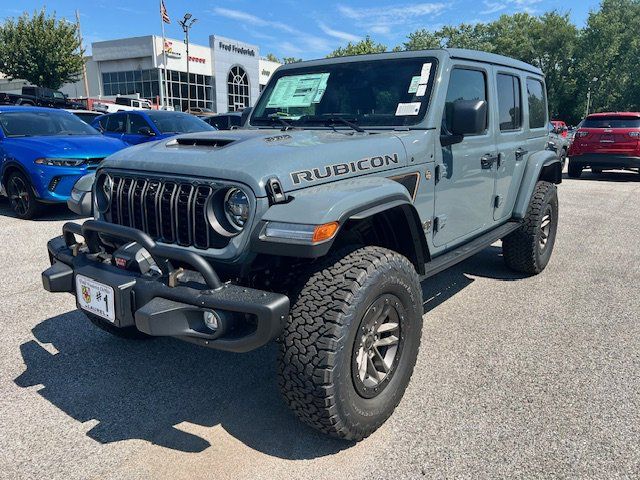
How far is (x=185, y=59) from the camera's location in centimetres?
4166

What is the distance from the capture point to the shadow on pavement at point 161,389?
8.42 ft

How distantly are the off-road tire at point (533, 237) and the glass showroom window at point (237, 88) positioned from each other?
141 ft

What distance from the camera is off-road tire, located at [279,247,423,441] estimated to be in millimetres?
2191

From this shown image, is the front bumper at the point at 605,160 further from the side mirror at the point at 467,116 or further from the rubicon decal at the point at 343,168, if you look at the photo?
the rubicon decal at the point at 343,168

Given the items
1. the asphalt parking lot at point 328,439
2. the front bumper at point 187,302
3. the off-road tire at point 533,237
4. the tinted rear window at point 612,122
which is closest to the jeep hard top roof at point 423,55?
the off-road tire at point 533,237

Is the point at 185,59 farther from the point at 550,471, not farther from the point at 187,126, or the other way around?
the point at 550,471

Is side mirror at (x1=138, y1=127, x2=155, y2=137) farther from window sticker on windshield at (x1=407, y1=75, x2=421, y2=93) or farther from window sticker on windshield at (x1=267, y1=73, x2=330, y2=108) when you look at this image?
window sticker on windshield at (x1=407, y1=75, x2=421, y2=93)

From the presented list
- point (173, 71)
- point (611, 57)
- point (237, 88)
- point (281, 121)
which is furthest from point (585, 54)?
point (281, 121)

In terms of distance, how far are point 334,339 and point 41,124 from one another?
7.74m

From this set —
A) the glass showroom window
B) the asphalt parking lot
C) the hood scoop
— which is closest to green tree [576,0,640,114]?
the glass showroom window

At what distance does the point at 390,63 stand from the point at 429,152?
76 centimetres

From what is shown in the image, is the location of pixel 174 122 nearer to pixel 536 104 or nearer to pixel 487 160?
pixel 536 104

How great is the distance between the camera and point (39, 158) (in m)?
7.09

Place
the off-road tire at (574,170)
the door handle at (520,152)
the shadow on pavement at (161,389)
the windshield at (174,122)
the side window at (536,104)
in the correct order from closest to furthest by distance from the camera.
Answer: the shadow on pavement at (161,389) → the door handle at (520,152) → the side window at (536,104) → the windshield at (174,122) → the off-road tire at (574,170)
